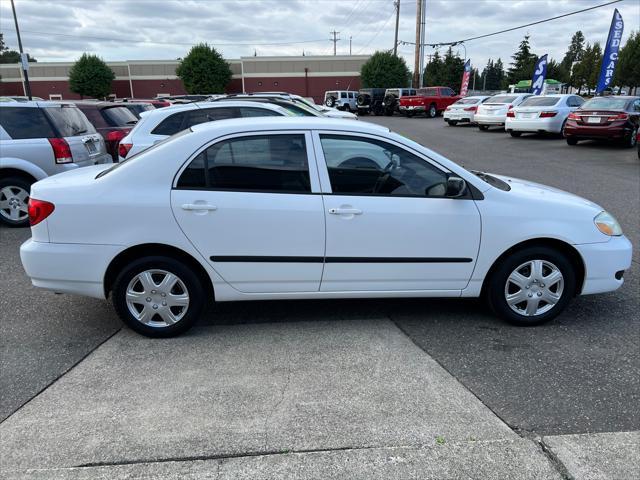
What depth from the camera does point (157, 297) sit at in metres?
3.87

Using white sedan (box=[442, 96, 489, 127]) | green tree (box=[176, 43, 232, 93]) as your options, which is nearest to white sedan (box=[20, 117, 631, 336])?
white sedan (box=[442, 96, 489, 127])

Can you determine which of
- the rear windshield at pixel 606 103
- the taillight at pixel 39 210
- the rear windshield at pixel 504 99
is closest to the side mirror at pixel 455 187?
the taillight at pixel 39 210

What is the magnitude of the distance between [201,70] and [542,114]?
4128cm

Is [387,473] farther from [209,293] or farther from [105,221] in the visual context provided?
[105,221]

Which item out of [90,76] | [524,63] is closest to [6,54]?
[90,76]

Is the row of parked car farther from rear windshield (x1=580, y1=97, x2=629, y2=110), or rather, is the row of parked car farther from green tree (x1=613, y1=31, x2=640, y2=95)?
green tree (x1=613, y1=31, x2=640, y2=95)

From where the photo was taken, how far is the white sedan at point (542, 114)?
60.1 ft

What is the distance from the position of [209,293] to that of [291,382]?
3.86 ft

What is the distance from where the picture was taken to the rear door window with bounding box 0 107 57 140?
7.01m

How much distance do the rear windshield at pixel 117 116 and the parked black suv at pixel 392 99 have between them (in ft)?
94.3

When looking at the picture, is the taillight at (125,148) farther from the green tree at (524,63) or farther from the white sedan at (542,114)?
the green tree at (524,63)

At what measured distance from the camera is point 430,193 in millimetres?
3922

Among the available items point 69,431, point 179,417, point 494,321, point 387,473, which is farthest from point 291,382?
point 494,321

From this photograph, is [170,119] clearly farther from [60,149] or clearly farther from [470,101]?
[470,101]
